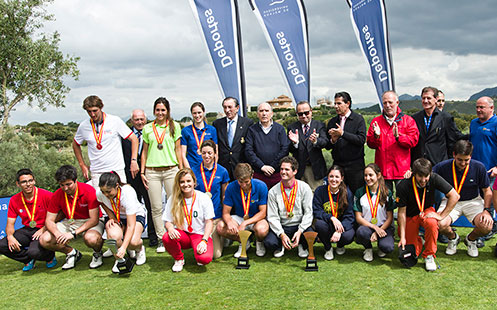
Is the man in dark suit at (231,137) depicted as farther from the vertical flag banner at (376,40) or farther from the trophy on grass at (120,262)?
the vertical flag banner at (376,40)

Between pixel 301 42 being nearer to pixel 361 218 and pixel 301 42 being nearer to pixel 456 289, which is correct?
pixel 361 218

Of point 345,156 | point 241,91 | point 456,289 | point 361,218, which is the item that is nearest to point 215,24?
point 241,91

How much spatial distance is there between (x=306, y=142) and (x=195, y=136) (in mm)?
1523

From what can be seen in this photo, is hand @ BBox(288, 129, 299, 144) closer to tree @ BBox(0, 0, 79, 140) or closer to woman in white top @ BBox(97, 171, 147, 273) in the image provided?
woman in white top @ BBox(97, 171, 147, 273)

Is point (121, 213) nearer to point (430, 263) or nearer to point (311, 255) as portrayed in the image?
point (311, 255)

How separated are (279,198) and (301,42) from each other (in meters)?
3.36

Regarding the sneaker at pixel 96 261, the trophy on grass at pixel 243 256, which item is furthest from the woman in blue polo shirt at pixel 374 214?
the sneaker at pixel 96 261

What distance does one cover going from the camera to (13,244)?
409cm

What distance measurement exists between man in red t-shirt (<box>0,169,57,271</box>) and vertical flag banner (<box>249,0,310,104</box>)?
423 cm

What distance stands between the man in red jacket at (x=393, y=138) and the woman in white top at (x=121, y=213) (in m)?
3.09

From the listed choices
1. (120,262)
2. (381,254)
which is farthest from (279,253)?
(120,262)

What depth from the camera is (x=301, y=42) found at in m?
6.32

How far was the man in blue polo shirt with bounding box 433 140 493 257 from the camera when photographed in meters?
3.95

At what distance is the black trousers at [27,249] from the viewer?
4.13 m
